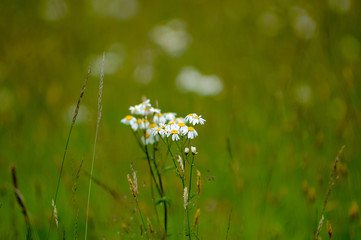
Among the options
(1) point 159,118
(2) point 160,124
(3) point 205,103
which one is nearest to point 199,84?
(3) point 205,103

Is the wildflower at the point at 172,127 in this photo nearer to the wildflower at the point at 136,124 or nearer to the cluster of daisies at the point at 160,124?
the cluster of daisies at the point at 160,124

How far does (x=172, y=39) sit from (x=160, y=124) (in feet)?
11.6

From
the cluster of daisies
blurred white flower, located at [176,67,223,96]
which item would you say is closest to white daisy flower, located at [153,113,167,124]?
the cluster of daisies

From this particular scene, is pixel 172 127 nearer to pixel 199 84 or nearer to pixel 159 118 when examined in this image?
pixel 159 118

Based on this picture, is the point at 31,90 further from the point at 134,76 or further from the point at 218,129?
the point at 218,129

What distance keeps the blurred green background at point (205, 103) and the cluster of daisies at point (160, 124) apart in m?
0.18

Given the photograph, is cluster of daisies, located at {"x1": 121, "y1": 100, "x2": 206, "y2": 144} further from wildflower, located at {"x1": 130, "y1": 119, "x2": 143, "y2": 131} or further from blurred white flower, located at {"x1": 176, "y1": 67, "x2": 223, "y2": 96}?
blurred white flower, located at {"x1": 176, "y1": 67, "x2": 223, "y2": 96}

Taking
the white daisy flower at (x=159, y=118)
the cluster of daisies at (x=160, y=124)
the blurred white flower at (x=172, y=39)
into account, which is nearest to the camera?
the cluster of daisies at (x=160, y=124)

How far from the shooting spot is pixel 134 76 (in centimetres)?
431

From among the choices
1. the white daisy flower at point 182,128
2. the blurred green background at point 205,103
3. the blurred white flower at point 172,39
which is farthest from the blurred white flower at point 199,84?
the white daisy flower at point 182,128

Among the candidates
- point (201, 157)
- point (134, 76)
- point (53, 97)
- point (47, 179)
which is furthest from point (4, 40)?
point (201, 157)

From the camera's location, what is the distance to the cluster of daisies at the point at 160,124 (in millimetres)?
1381

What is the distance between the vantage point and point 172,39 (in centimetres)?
469

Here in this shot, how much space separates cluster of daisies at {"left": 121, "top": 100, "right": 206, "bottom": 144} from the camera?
4.53ft
